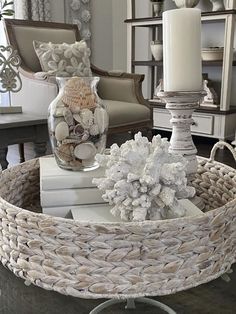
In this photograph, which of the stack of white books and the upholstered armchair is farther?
the upholstered armchair

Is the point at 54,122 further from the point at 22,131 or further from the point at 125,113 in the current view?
the point at 125,113

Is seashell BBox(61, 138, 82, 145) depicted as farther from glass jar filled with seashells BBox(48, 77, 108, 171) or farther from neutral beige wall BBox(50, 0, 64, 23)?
neutral beige wall BBox(50, 0, 64, 23)

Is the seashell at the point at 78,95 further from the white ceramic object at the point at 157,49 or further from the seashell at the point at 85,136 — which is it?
the white ceramic object at the point at 157,49

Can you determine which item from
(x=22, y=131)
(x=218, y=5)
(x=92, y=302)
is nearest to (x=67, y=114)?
(x=92, y=302)

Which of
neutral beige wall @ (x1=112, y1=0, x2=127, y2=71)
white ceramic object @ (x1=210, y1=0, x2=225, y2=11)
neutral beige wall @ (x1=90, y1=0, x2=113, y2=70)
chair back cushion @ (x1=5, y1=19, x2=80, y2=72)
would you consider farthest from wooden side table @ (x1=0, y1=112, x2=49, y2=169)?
neutral beige wall @ (x1=112, y1=0, x2=127, y2=71)

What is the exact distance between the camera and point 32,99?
103 inches

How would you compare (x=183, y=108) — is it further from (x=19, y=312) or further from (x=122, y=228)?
(x=19, y=312)

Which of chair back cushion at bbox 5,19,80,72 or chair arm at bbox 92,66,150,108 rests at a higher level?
chair back cushion at bbox 5,19,80,72

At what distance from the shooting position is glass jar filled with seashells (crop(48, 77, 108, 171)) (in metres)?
0.79

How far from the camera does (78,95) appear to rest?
79 centimetres

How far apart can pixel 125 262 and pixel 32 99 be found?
2.25 meters

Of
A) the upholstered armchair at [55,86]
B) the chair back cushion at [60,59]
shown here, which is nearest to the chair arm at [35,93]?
the upholstered armchair at [55,86]

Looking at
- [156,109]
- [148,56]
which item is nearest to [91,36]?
[148,56]

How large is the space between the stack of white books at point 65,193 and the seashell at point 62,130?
0.09 meters
